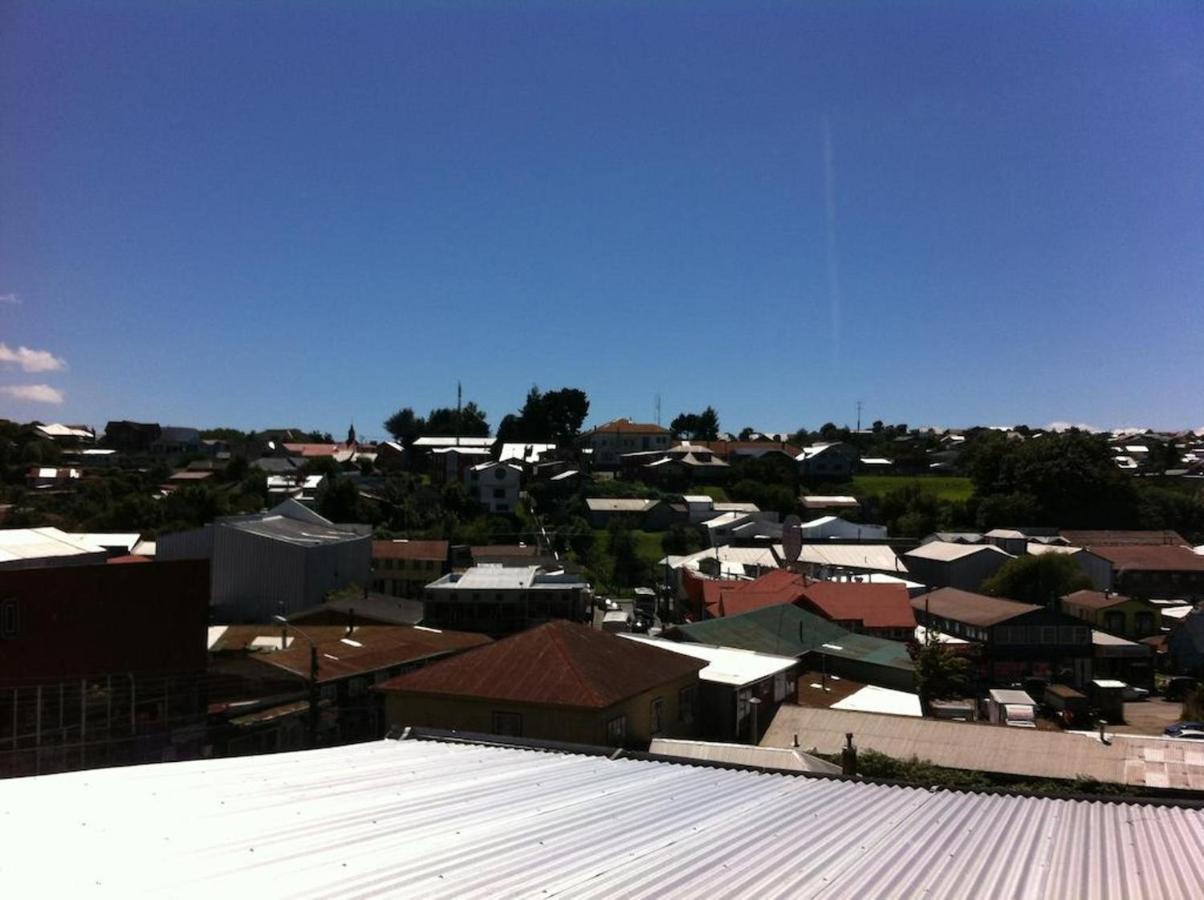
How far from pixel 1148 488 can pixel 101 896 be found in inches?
3154

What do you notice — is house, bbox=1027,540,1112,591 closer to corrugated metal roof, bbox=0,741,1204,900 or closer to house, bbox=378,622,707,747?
house, bbox=378,622,707,747

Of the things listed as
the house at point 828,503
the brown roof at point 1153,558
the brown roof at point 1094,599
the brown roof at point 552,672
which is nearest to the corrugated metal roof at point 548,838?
the brown roof at point 552,672

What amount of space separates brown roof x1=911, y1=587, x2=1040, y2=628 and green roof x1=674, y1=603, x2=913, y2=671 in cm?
809

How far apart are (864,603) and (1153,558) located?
28059 mm

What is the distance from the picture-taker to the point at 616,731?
13.1 metres

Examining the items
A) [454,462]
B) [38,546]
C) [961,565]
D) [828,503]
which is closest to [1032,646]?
[961,565]

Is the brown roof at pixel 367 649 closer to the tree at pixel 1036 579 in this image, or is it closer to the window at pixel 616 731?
the window at pixel 616 731

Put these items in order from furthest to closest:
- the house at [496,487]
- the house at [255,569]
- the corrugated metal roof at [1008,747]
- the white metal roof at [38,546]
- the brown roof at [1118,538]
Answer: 1. the house at [496,487]
2. the brown roof at [1118,538]
3. the house at [255,569]
4. the white metal roof at [38,546]
5. the corrugated metal roof at [1008,747]

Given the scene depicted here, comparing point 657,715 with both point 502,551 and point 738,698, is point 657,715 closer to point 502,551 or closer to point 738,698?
point 738,698

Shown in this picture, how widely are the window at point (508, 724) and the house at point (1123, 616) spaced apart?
116 feet

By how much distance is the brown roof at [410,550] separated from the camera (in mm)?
38562

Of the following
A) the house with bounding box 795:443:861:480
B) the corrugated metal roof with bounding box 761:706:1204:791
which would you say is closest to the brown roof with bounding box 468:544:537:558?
the corrugated metal roof with bounding box 761:706:1204:791

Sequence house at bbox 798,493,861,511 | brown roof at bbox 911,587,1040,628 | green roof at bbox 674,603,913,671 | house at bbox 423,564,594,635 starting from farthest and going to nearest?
house at bbox 798,493,861,511
brown roof at bbox 911,587,1040,628
house at bbox 423,564,594,635
green roof at bbox 674,603,913,671

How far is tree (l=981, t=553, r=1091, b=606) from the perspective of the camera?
40188 mm
